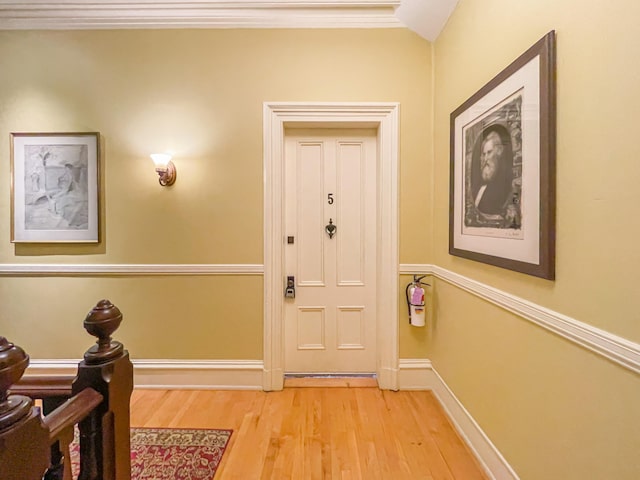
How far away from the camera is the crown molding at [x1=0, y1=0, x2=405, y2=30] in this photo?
2.34 m

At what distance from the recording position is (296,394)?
2379mm

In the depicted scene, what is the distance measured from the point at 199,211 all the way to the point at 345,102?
4.71 ft

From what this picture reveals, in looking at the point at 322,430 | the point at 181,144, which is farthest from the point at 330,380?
the point at 181,144

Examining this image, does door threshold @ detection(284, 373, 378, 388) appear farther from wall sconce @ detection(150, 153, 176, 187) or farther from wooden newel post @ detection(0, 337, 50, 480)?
wooden newel post @ detection(0, 337, 50, 480)

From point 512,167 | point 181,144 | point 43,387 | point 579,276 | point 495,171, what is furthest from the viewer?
point 181,144

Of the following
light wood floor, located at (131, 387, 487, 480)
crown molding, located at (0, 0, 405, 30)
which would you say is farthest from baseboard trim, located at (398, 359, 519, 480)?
crown molding, located at (0, 0, 405, 30)

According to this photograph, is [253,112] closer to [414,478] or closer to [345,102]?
[345,102]

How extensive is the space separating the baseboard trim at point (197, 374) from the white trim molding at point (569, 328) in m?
1.76

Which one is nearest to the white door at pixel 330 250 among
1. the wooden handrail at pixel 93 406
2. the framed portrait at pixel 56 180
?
the framed portrait at pixel 56 180

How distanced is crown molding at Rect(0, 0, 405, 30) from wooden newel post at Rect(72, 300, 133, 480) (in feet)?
7.99

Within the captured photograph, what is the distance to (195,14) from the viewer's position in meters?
2.38

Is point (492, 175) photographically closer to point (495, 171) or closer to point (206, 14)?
point (495, 171)

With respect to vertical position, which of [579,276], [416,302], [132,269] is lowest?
[416,302]

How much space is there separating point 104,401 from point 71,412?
102mm
